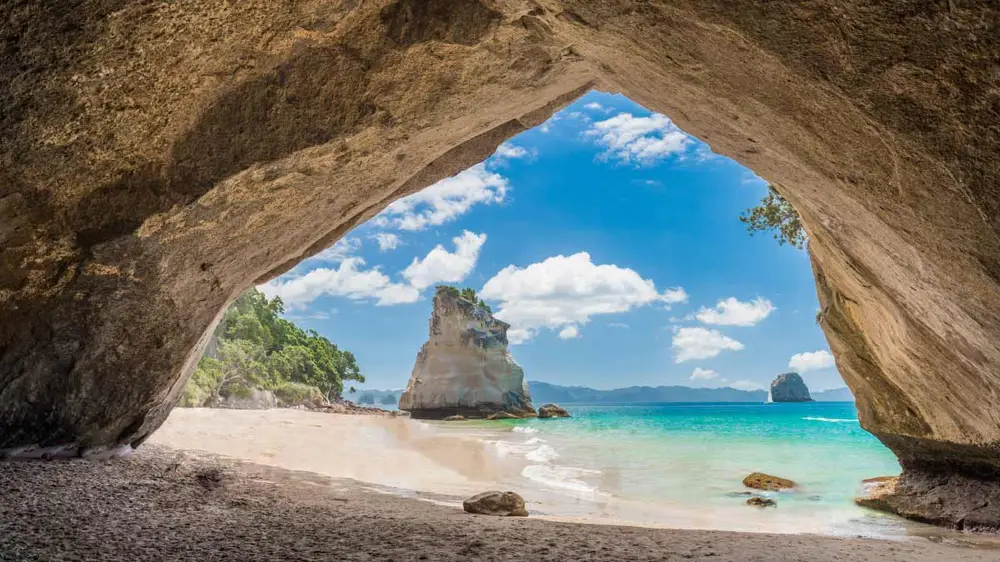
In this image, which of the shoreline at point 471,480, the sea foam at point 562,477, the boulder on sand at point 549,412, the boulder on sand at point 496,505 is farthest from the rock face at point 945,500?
the boulder on sand at point 549,412

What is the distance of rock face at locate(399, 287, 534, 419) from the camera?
5481cm

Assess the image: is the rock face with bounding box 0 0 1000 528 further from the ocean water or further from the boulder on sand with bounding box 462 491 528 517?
the boulder on sand with bounding box 462 491 528 517

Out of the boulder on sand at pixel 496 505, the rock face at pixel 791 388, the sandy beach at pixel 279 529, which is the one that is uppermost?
the sandy beach at pixel 279 529

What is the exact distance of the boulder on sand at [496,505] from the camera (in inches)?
268

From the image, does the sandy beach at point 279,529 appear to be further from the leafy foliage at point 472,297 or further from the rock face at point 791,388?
the rock face at point 791,388

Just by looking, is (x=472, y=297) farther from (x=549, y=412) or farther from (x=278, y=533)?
(x=278, y=533)

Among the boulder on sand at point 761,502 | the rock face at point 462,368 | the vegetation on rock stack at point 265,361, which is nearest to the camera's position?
the boulder on sand at point 761,502

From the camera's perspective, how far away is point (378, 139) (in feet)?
19.0

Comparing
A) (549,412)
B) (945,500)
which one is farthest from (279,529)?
(549,412)

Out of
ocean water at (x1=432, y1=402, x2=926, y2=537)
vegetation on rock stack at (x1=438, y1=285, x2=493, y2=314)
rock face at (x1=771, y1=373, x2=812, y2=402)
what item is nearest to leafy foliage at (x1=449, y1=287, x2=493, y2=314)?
vegetation on rock stack at (x1=438, y1=285, x2=493, y2=314)

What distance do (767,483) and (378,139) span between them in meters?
12.5

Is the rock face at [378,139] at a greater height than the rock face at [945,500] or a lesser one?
greater

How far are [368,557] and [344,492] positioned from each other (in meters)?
4.24

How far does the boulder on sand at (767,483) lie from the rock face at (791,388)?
6406 inches
